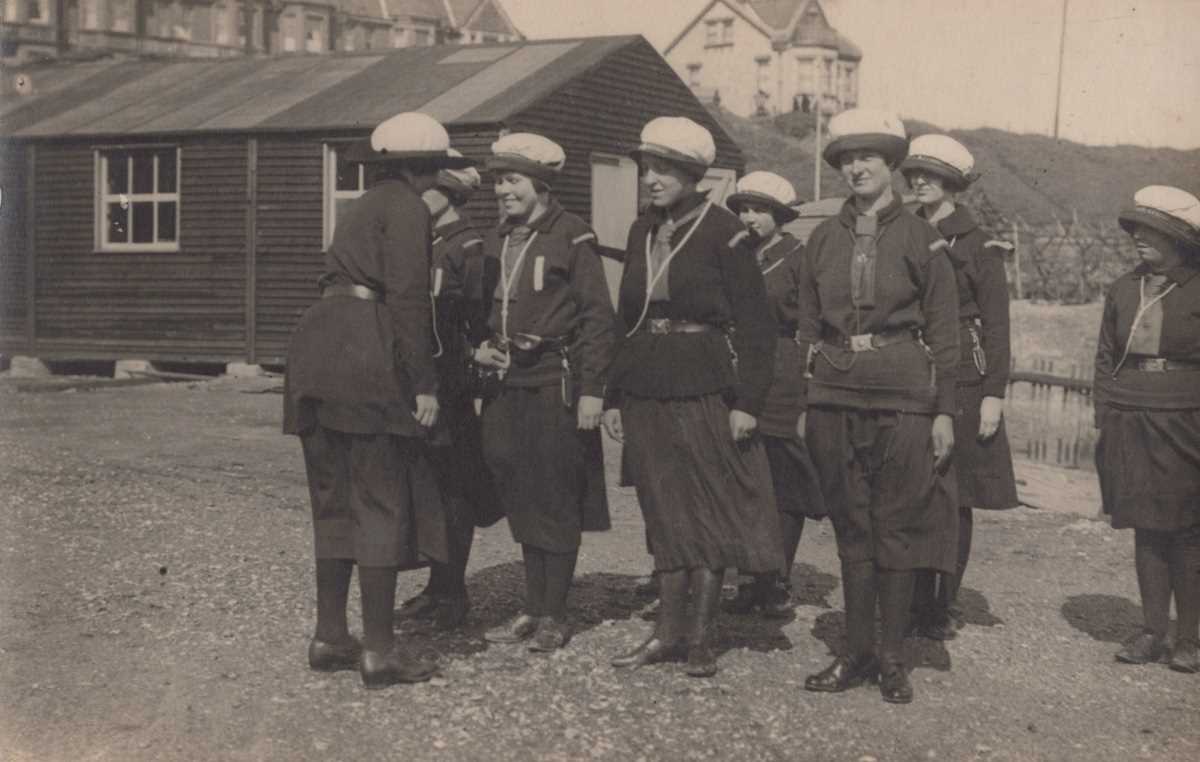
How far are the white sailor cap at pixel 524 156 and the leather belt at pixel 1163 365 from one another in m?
2.61

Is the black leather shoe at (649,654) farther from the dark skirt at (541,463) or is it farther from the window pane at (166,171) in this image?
the window pane at (166,171)

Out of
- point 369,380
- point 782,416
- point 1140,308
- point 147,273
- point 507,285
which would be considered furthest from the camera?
point 147,273

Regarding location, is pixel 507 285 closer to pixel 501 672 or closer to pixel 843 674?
pixel 501 672

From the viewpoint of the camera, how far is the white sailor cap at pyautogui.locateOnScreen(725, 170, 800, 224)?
641cm

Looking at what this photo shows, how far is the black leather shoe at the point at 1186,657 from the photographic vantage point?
214 inches

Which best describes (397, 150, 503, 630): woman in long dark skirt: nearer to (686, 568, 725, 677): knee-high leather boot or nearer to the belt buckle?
(686, 568, 725, 677): knee-high leather boot

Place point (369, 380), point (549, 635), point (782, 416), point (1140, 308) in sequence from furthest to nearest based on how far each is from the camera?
1. point (782, 416)
2. point (1140, 308)
3. point (549, 635)
4. point (369, 380)

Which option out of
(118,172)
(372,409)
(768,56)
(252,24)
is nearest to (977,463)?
(372,409)

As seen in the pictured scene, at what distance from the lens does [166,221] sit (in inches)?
717

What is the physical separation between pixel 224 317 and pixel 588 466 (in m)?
13.3

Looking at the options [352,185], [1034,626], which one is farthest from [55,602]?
[352,185]

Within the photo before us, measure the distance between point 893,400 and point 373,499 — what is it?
1.94m

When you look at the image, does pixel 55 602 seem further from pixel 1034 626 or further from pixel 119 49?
pixel 119 49

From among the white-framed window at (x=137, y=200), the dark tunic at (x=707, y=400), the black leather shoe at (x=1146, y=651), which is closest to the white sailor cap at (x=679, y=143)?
the dark tunic at (x=707, y=400)
